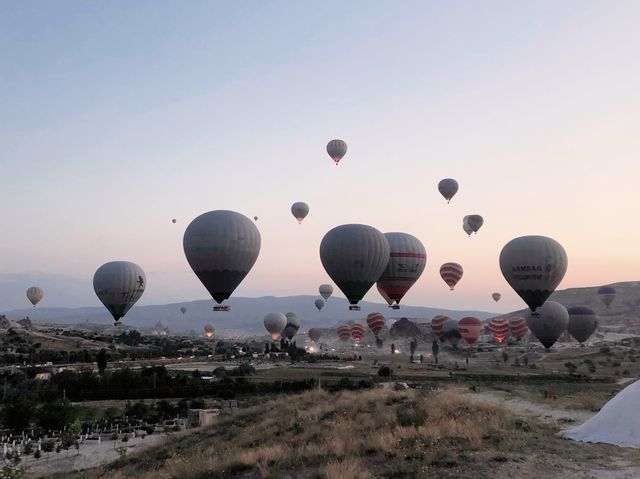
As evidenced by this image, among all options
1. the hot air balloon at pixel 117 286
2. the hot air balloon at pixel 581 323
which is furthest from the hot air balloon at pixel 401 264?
the hot air balloon at pixel 581 323

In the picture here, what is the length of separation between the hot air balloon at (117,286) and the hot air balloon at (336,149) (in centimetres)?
2921

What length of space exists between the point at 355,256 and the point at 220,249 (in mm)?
11072

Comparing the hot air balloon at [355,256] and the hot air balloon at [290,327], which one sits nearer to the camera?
the hot air balloon at [355,256]

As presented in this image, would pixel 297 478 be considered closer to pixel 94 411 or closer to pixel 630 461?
pixel 630 461

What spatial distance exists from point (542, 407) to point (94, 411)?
36.9m

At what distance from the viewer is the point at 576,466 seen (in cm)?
1555

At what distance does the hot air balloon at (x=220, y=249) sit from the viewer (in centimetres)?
4388

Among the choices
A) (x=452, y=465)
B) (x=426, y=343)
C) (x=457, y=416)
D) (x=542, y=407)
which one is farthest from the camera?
(x=426, y=343)

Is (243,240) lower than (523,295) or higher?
higher

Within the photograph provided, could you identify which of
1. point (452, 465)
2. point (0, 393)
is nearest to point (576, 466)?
point (452, 465)

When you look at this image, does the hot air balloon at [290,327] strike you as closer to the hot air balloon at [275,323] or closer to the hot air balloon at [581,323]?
the hot air balloon at [275,323]

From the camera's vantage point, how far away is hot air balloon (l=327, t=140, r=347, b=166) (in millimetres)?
71688

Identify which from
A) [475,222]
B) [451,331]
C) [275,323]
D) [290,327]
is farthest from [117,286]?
[290,327]

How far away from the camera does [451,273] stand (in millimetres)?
93500
